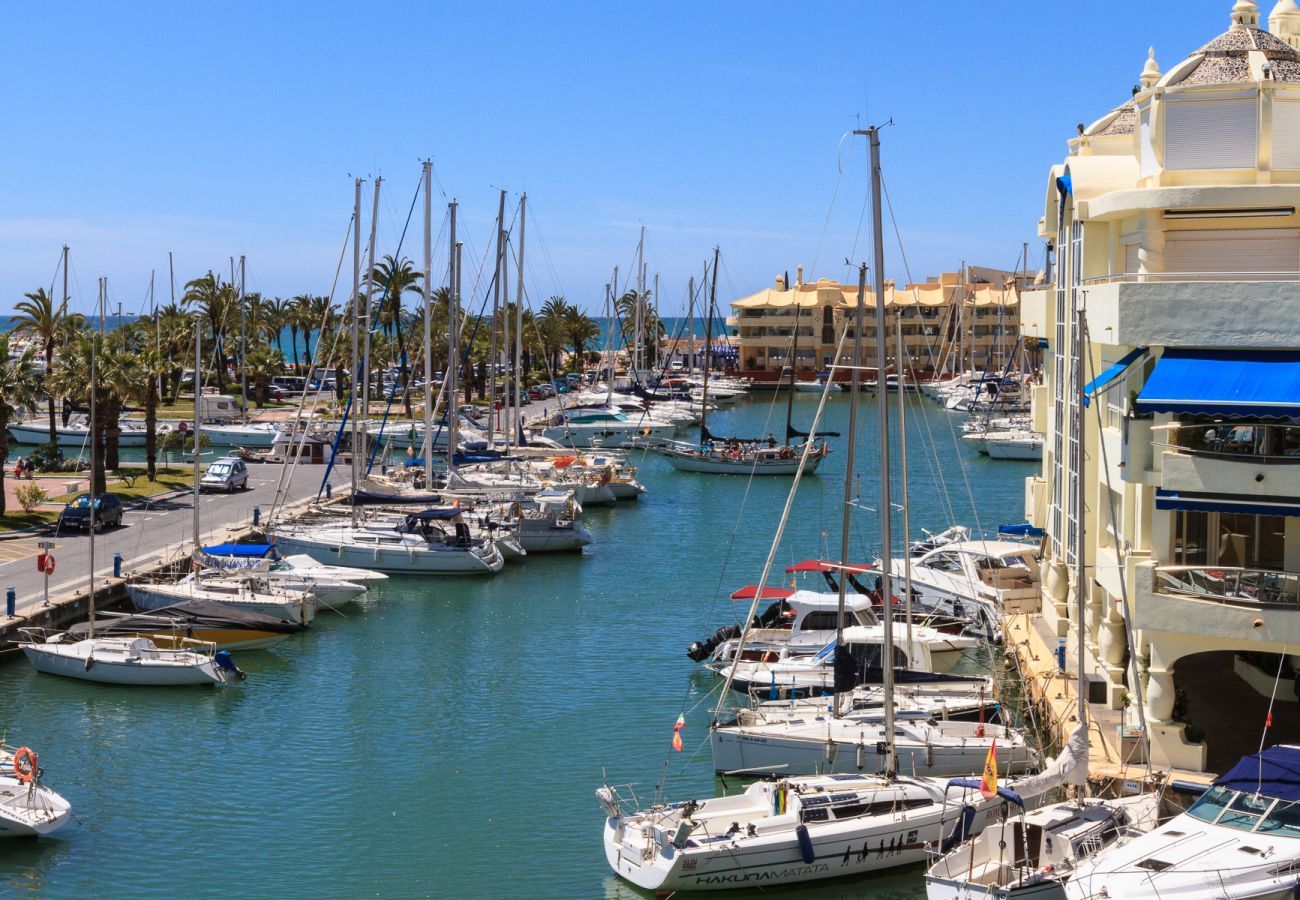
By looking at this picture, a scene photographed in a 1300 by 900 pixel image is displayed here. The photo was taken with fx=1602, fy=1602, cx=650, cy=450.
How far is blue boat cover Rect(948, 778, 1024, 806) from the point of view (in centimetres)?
2381

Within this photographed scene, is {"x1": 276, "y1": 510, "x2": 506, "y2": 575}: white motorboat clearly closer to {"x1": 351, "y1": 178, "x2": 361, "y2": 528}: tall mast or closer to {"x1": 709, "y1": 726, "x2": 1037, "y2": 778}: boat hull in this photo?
{"x1": 351, "y1": 178, "x2": 361, "y2": 528}: tall mast

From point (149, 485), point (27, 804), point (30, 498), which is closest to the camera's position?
point (27, 804)

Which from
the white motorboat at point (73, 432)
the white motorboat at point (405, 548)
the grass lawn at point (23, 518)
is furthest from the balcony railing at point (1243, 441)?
the white motorboat at point (73, 432)

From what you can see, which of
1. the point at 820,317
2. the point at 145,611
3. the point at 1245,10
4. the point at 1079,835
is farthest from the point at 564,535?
the point at 820,317

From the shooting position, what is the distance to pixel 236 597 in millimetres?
45188

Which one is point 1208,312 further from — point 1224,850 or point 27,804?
point 27,804

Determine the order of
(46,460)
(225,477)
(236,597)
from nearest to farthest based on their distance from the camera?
(236,597)
(225,477)
(46,460)

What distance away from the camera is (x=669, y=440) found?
9725 cm

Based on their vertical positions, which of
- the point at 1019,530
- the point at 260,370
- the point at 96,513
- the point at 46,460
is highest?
the point at 260,370

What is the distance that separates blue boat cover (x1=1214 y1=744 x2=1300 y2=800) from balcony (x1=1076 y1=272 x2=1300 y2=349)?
7.20 metres

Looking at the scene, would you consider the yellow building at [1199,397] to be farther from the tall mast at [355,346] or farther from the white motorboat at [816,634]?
the tall mast at [355,346]

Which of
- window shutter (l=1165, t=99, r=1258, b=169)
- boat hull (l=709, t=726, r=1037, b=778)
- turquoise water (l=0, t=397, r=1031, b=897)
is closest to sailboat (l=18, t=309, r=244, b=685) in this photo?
turquoise water (l=0, t=397, r=1031, b=897)

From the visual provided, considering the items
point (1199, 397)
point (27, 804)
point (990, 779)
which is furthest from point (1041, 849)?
point (27, 804)

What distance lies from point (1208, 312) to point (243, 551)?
31279mm
